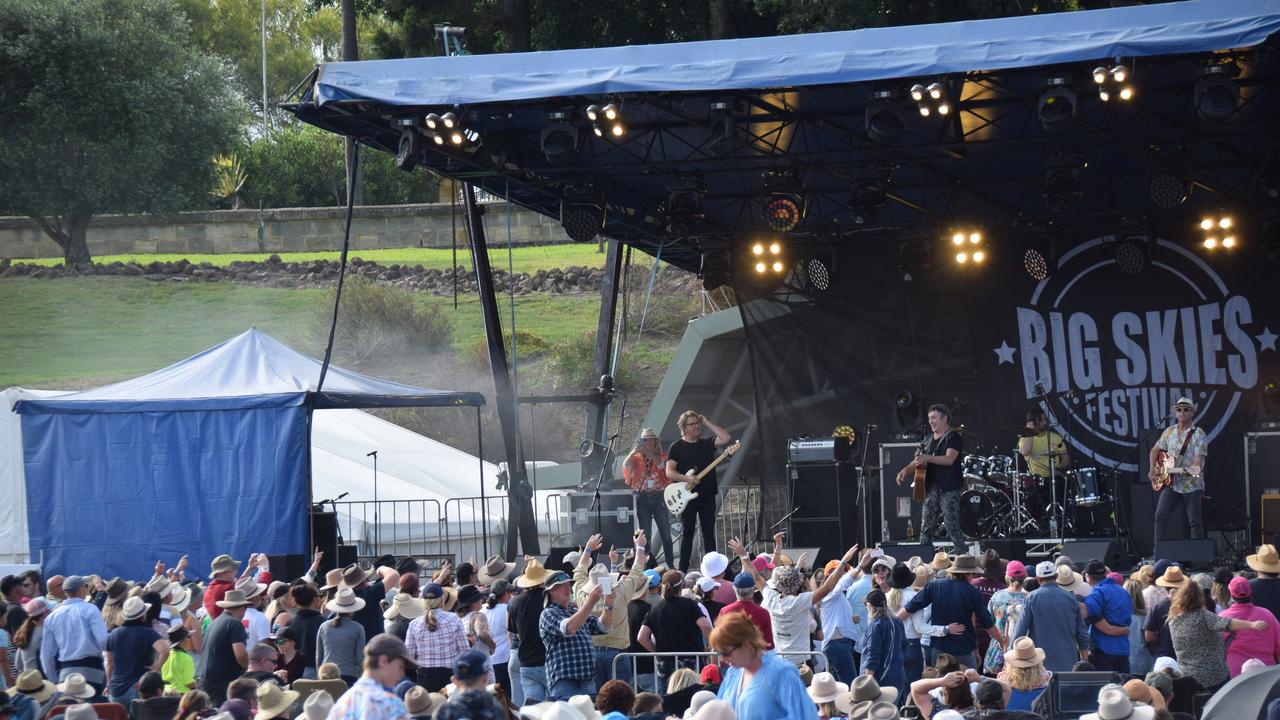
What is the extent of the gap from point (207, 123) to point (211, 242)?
3604mm

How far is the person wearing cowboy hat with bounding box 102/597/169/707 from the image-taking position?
1007cm

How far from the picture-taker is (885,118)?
13734mm

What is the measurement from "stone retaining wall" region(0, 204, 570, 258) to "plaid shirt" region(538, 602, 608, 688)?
3277 centimetres

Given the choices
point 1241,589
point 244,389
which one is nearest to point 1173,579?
point 1241,589

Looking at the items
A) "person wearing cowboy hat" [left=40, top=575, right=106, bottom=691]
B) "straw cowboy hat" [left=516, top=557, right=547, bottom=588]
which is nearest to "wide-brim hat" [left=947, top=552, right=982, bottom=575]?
"straw cowboy hat" [left=516, top=557, right=547, bottom=588]

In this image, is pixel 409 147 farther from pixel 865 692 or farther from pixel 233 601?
pixel 865 692

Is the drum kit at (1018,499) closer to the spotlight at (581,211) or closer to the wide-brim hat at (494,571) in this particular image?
the spotlight at (581,211)

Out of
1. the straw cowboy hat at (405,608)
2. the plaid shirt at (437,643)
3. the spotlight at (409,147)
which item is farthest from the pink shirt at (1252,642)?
the spotlight at (409,147)

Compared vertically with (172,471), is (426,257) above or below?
above

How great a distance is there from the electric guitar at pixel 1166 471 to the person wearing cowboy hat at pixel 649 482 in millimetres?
5111

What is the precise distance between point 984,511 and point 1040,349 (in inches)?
113

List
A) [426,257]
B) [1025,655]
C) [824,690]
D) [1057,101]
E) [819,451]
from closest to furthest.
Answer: [824,690] → [1025,655] → [1057,101] → [819,451] → [426,257]

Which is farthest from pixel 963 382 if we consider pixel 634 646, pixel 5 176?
pixel 5 176

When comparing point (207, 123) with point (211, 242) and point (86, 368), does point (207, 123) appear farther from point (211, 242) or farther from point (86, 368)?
point (86, 368)
